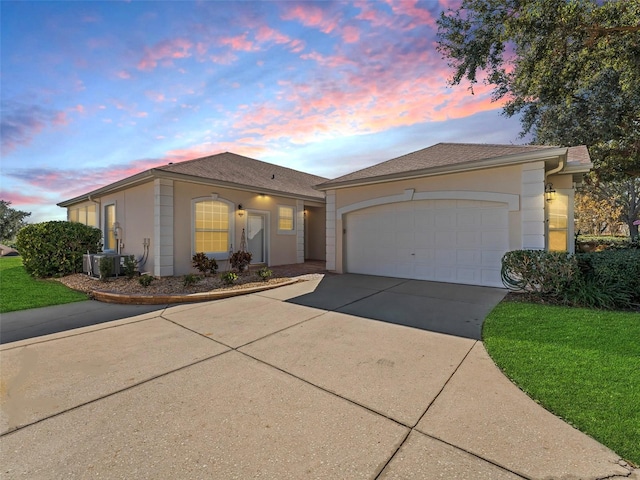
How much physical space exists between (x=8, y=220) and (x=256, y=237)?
31.1m

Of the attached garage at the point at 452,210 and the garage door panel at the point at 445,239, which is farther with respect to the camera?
the garage door panel at the point at 445,239

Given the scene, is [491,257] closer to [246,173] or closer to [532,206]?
[532,206]

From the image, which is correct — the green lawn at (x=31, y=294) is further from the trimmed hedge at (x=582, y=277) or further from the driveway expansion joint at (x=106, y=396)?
the trimmed hedge at (x=582, y=277)

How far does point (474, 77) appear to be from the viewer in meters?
7.34

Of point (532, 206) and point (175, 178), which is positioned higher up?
point (175, 178)

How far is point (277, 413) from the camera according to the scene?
2445mm

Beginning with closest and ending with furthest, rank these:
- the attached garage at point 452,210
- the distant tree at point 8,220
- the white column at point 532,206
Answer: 1. the white column at point 532,206
2. the attached garage at point 452,210
3. the distant tree at point 8,220

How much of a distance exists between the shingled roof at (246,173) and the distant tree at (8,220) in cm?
2839

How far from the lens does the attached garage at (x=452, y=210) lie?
6996mm

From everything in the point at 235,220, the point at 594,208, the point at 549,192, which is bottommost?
the point at 235,220

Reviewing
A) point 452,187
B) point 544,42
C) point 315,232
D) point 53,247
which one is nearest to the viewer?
point 544,42

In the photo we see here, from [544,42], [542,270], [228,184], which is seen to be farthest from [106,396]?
[544,42]

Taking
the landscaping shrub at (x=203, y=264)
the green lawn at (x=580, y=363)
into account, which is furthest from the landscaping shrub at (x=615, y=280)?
the landscaping shrub at (x=203, y=264)

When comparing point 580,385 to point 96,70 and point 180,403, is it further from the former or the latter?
point 96,70
